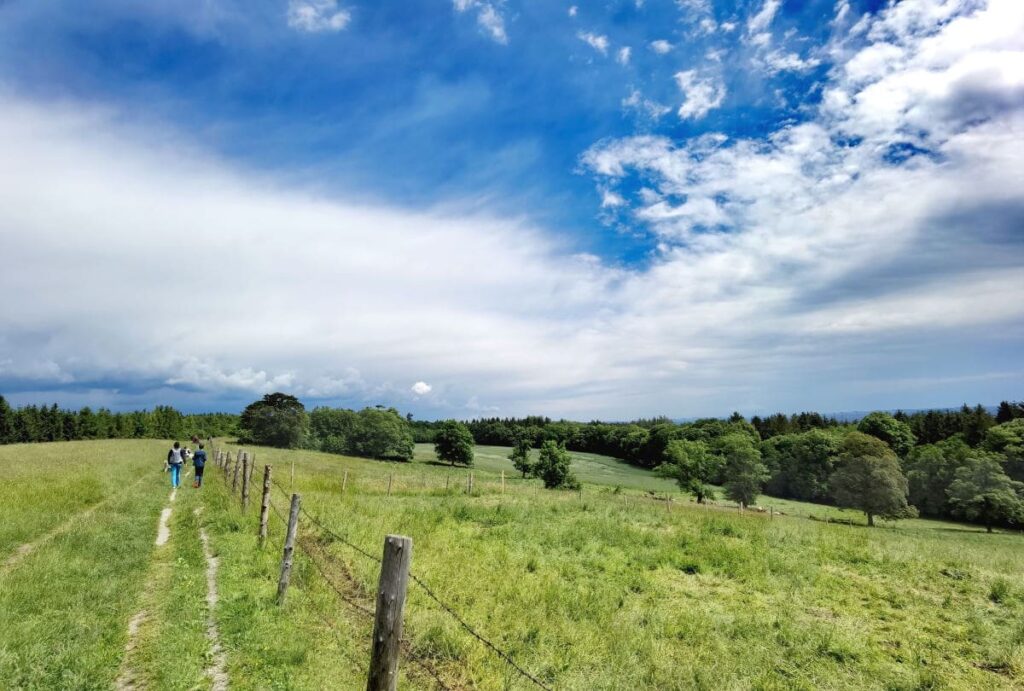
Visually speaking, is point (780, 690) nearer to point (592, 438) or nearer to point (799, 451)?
point (799, 451)

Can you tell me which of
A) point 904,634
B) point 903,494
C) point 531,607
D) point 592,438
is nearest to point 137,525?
point 531,607

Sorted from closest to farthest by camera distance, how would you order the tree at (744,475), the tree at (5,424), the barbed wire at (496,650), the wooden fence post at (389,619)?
the wooden fence post at (389,619), the barbed wire at (496,650), the tree at (744,475), the tree at (5,424)

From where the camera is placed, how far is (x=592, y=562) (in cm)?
1675

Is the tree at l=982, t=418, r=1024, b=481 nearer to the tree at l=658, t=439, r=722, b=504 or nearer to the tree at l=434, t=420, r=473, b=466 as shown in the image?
the tree at l=658, t=439, r=722, b=504

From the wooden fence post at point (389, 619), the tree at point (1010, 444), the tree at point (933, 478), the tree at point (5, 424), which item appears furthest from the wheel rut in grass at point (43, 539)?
the tree at point (5, 424)

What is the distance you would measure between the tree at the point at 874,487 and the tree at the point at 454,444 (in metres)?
65.1

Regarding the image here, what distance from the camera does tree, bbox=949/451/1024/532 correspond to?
216 feet

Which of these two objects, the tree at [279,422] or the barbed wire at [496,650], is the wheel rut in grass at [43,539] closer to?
the barbed wire at [496,650]

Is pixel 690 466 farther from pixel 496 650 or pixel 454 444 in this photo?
pixel 496 650

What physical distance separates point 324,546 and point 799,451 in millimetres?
106626

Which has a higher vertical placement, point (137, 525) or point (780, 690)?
point (137, 525)

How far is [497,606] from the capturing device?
432 inches

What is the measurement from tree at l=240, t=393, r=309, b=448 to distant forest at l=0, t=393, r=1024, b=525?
23 cm

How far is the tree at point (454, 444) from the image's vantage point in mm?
108500
